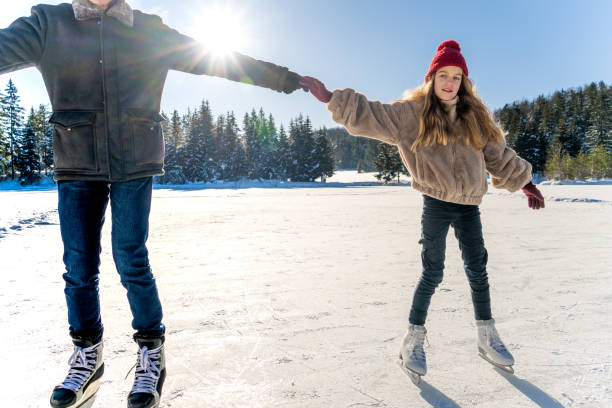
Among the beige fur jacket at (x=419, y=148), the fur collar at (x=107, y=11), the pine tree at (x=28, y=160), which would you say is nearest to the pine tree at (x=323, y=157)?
the pine tree at (x=28, y=160)

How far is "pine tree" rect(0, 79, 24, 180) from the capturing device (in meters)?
40.2

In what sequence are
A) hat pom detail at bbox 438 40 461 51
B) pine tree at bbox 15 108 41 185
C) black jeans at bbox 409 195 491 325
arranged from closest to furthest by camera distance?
black jeans at bbox 409 195 491 325, hat pom detail at bbox 438 40 461 51, pine tree at bbox 15 108 41 185

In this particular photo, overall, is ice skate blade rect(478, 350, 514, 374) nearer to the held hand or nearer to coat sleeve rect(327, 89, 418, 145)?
coat sleeve rect(327, 89, 418, 145)

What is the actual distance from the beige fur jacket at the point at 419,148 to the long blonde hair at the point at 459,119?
41mm

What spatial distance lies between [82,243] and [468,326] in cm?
242

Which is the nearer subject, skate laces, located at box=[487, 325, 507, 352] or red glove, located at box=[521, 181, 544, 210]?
skate laces, located at box=[487, 325, 507, 352]

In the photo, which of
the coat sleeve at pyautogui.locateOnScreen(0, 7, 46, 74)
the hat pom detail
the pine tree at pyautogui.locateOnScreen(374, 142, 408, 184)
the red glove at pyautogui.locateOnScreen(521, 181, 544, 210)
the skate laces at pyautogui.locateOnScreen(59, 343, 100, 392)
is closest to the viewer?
the coat sleeve at pyautogui.locateOnScreen(0, 7, 46, 74)

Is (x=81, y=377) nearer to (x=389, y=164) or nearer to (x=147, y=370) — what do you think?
(x=147, y=370)

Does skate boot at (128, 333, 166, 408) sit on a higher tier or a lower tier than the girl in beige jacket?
lower

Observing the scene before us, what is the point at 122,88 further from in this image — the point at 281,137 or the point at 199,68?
the point at 281,137

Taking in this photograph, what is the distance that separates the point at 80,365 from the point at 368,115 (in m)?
1.90

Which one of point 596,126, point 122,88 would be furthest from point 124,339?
point 596,126

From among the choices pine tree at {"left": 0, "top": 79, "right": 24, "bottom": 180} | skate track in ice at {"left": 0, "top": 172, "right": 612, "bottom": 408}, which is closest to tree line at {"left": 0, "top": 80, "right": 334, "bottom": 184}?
pine tree at {"left": 0, "top": 79, "right": 24, "bottom": 180}

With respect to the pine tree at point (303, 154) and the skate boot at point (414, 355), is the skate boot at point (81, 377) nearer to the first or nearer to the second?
the skate boot at point (414, 355)
